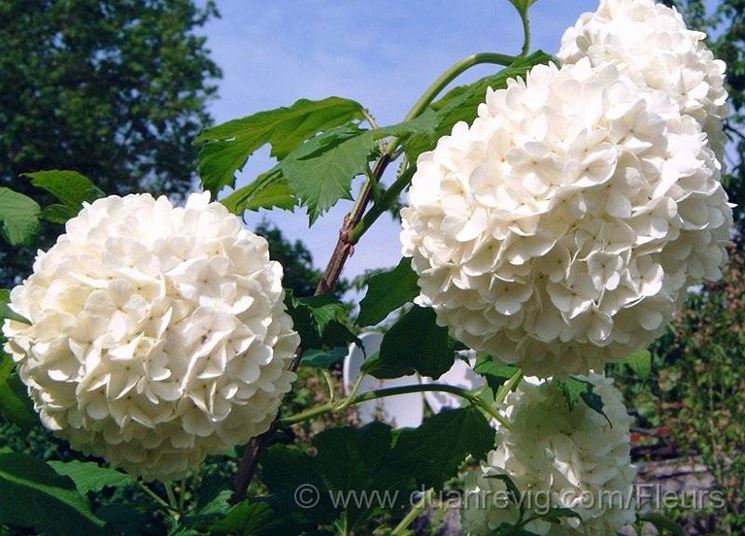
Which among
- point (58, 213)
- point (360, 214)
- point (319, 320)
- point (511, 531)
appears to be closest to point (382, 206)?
point (360, 214)

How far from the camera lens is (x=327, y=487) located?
171cm

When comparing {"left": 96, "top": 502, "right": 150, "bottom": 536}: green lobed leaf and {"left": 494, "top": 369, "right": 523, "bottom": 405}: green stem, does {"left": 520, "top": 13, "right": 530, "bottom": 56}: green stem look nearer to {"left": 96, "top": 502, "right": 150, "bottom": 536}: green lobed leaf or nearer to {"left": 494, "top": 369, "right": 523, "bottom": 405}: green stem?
{"left": 494, "top": 369, "right": 523, "bottom": 405}: green stem

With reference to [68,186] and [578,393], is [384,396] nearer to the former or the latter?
[578,393]

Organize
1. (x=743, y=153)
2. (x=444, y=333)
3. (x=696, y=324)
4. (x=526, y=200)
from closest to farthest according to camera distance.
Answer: (x=526, y=200)
(x=444, y=333)
(x=696, y=324)
(x=743, y=153)

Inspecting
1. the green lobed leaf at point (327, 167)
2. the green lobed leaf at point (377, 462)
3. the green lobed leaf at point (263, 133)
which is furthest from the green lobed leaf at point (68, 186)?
the green lobed leaf at point (377, 462)

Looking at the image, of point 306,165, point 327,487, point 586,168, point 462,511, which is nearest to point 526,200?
point 586,168

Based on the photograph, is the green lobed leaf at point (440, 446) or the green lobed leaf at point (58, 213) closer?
the green lobed leaf at point (58, 213)

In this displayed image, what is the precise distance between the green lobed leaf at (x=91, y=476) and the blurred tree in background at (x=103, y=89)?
1725 cm

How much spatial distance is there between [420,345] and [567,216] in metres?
0.43

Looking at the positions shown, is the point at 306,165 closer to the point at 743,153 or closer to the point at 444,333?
the point at 444,333

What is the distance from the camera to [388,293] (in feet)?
4.85

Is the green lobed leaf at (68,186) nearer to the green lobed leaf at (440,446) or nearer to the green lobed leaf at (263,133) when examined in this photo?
the green lobed leaf at (263,133)

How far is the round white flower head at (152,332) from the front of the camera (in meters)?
1.18

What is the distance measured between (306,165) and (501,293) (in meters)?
0.32
